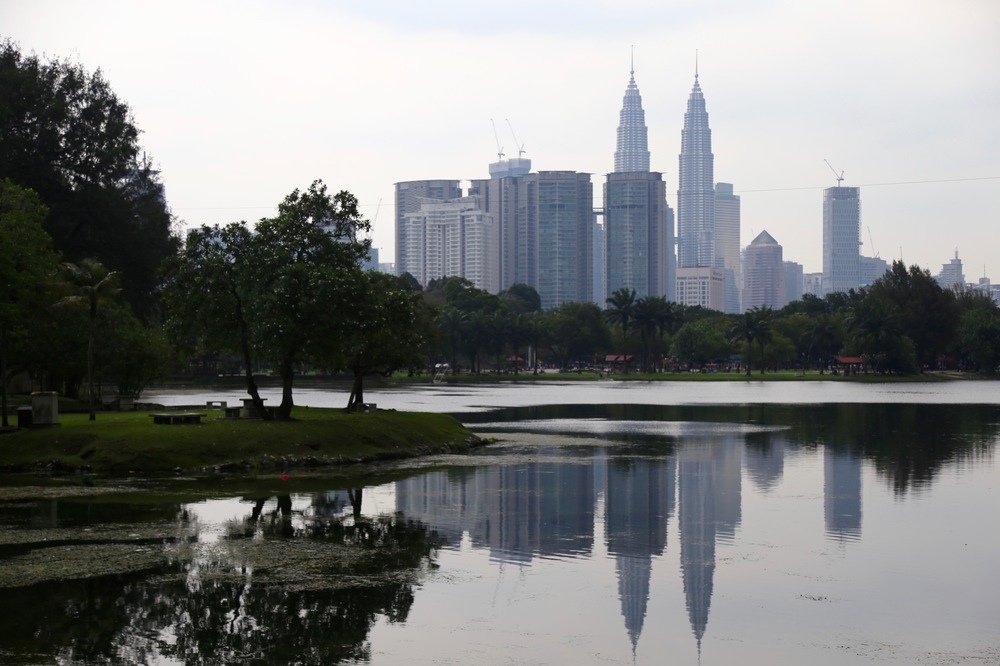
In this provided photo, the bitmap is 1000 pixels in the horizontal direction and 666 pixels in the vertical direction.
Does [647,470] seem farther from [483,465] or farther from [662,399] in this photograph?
[662,399]

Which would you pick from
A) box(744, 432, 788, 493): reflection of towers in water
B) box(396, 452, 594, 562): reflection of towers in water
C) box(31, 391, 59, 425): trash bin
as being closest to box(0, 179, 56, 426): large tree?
box(31, 391, 59, 425): trash bin

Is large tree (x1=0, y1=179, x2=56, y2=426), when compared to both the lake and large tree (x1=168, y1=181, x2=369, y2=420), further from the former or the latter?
the lake

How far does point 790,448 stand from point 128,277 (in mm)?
46487

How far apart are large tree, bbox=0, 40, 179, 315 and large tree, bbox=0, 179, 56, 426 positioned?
47.9ft

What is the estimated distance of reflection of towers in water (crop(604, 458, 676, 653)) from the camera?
84.1 ft

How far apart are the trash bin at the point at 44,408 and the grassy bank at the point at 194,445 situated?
657mm

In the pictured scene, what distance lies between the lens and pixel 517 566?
28.7m

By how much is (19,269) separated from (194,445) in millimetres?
12857

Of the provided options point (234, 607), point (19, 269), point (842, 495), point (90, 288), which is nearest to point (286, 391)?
point (90, 288)

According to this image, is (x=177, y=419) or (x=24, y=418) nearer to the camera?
(x=177, y=419)

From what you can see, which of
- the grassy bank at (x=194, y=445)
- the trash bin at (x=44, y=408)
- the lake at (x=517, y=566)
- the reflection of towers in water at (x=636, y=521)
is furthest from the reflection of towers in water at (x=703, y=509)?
the trash bin at (x=44, y=408)

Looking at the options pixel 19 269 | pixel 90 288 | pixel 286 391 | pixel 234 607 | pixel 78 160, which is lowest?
pixel 234 607

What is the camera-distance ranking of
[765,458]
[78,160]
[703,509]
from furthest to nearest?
1. [78,160]
2. [765,458]
3. [703,509]

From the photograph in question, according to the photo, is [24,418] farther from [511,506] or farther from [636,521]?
[636,521]
